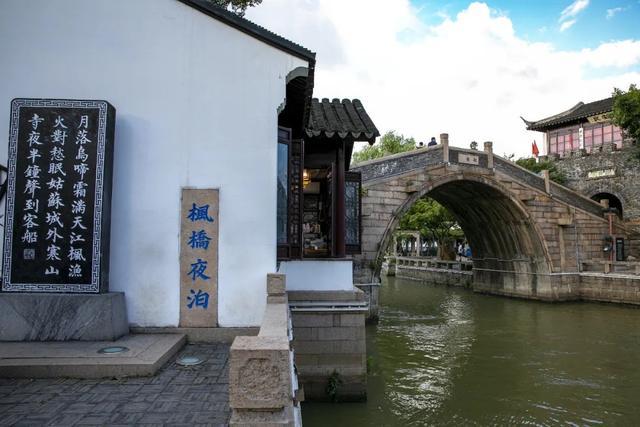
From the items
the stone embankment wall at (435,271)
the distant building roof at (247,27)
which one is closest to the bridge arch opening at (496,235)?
the stone embankment wall at (435,271)

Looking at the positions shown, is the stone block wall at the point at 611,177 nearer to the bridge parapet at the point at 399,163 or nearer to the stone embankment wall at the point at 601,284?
the stone embankment wall at the point at 601,284

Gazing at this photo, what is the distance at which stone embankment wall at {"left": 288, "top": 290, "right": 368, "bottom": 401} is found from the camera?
651 centimetres

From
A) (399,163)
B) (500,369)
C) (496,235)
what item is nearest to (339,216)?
(500,369)

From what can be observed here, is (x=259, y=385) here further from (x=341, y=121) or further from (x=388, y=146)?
(x=388, y=146)

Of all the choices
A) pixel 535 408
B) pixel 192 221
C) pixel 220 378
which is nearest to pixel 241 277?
pixel 192 221

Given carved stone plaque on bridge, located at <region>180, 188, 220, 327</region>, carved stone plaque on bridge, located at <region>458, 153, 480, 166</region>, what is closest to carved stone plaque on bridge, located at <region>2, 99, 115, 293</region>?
carved stone plaque on bridge, located at <region>180, 188, 220, 327</region>

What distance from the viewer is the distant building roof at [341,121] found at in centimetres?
727

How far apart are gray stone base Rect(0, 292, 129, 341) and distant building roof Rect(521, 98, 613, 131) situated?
80.1 feet

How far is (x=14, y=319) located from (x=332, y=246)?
13.9ft

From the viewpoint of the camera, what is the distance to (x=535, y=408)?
711 centimetres

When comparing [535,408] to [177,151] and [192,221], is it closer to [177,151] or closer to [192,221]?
[192,221]

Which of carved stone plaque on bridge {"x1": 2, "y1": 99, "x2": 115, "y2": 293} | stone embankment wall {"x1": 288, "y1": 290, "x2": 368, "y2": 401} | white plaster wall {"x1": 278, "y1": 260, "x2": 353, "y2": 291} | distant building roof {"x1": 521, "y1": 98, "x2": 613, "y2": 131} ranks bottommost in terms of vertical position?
stone embankment wall {"x1": 288, "y1": 290, "x2": 368, "y2": 401}

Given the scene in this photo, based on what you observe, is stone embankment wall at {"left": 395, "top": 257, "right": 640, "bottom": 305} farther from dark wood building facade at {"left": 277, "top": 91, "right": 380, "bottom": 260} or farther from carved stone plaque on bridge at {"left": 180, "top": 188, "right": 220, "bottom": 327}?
carved stone plaque on bridge at {"left": 180, "top": 188, "right": 220, "bottom": 327}

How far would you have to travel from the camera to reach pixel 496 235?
19.2m
